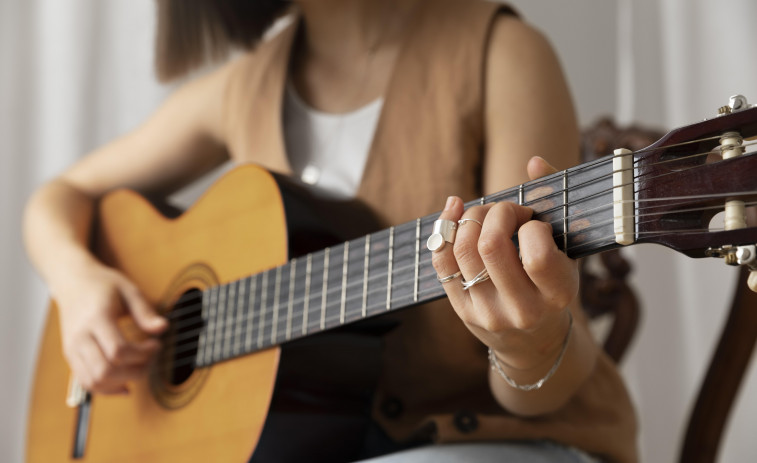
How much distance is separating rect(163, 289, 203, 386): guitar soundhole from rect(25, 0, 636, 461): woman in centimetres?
Answer: 3

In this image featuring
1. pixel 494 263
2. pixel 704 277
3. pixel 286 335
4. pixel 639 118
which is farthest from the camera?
pixel 639 118

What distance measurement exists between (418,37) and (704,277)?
0.85m

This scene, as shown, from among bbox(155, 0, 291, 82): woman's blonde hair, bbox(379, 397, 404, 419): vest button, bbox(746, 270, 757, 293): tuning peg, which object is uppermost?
bbox(155, 0, 291, 82): woman's blonde hair

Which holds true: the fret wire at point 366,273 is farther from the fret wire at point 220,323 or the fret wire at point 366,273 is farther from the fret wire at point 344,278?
the fret wire at point 220,323

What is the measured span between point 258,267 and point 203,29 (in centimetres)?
63

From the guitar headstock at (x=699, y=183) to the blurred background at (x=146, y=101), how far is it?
3.59 feet

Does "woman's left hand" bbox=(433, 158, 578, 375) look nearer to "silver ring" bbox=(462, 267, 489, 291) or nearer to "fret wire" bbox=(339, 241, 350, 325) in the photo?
"silver ring" bbox=(462, 267, 489, 291)

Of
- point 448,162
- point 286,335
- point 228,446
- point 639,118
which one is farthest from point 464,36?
point 639,118

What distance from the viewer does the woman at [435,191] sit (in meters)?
0.58

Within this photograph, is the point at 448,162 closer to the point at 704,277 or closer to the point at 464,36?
the point at 464,36

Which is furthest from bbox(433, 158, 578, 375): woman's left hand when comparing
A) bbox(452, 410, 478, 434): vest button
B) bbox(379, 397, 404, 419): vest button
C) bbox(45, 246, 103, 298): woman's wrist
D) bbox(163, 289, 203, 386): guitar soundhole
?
bbox(45, 246, 103, 298): woman's wrist

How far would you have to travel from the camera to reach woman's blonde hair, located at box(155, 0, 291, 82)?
131 centimetres

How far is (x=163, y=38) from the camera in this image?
1317mm

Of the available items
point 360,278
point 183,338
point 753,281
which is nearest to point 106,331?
point 183,338
